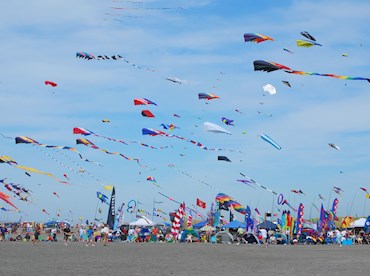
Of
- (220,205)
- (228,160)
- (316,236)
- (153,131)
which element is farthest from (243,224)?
(153,131)

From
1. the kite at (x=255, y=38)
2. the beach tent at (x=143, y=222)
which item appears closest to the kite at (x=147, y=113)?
the kite at (x=255, y=38)

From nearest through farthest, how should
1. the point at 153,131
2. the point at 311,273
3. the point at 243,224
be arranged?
1. the point at 311,273
2. the point at 153,131
3. the point at 243,224

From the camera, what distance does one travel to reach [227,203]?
49594 millimetres

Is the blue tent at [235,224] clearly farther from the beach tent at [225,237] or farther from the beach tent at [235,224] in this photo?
the beach tent at [225,237]

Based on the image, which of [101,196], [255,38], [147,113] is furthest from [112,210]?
[255,38]

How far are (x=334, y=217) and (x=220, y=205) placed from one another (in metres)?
10.2

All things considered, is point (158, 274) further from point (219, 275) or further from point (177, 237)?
point (177, 237)

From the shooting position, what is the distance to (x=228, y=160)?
33812 millimetres

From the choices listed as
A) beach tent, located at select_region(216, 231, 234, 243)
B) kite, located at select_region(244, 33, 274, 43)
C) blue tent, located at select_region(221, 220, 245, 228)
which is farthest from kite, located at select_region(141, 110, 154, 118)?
blue tent, located at select_region(221, 220, 245, 228)

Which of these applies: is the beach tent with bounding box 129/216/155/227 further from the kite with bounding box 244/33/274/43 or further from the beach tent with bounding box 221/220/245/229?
the kite with bounding box 244/33/274/43

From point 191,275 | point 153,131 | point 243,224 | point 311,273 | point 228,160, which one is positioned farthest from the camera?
point 243,224

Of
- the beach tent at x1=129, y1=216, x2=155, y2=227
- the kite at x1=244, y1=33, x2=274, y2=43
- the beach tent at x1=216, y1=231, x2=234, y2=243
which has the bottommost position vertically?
the beach tent at x1=216, y1=231, x2=234, y2=243

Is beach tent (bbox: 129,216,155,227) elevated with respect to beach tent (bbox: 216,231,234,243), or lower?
elevated

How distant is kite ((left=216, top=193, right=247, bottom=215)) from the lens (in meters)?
49.4
